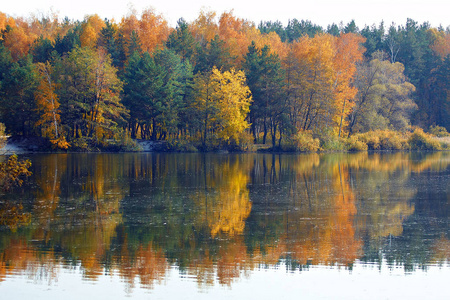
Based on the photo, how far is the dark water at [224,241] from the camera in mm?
9508

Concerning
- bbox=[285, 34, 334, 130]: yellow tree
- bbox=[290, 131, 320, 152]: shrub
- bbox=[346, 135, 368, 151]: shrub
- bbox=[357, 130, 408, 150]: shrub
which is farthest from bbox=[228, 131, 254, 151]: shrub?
bbox=[357, 130, 408, 150]: shrub

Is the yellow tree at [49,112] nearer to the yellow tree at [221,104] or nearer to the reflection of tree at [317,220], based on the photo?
the yellow tree at [221,104]

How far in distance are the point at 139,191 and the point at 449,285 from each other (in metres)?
15.6

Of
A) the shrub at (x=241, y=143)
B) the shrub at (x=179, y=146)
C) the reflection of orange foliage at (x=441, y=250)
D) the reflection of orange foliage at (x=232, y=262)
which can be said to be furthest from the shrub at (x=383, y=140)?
the reflection of orange foliage at (x=232, y=262)

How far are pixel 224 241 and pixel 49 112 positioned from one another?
48.1 meters

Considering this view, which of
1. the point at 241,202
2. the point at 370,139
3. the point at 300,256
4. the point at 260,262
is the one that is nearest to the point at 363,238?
the point at 300,256

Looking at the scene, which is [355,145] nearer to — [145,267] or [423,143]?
[423,143]

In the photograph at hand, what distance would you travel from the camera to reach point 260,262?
36.4 ft

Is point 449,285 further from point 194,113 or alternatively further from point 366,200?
point 194,113

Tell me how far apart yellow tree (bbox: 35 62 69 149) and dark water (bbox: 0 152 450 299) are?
106 feet

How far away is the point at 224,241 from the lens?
12930 mm

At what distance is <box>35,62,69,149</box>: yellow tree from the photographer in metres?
55.7

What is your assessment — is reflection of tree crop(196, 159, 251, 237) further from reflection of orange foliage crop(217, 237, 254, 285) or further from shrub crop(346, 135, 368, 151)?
shrub crop(346, 135, 368, 151)

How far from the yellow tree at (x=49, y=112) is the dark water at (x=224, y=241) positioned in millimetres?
32376
